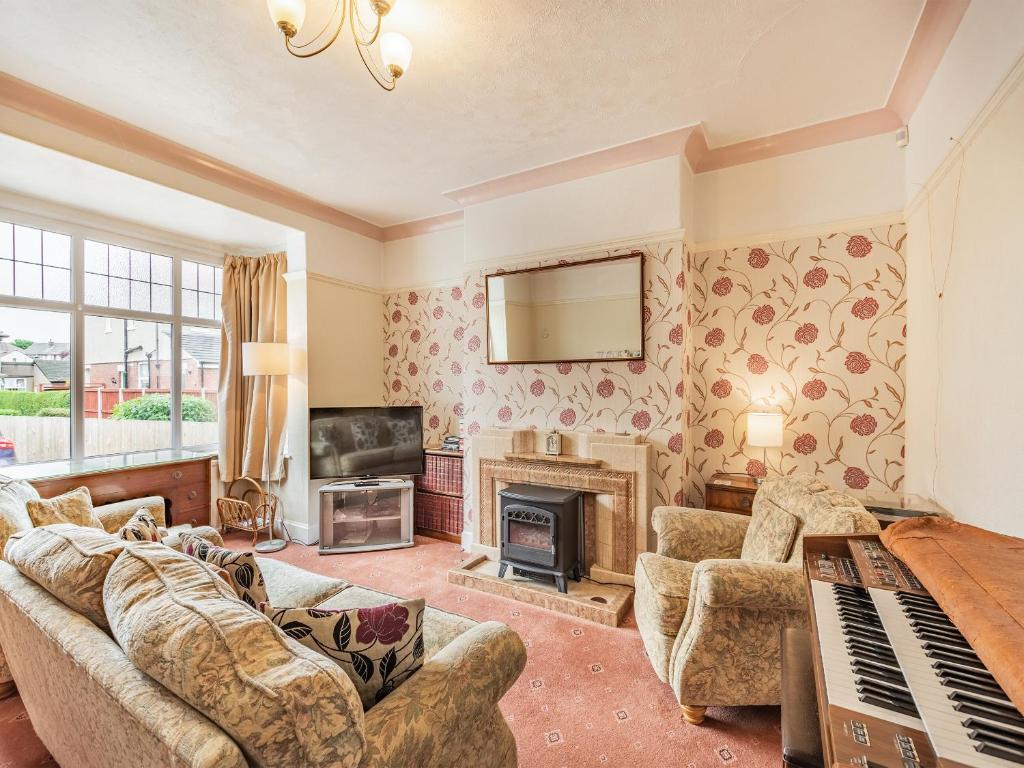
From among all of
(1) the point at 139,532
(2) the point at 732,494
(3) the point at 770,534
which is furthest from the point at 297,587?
(2) the point at 732,494

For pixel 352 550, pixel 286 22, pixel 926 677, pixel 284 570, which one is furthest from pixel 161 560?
pixel 352 550

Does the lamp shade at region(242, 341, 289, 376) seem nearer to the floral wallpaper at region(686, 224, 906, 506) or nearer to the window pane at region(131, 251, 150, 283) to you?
the window pane at region(131, 251, 150, 283)

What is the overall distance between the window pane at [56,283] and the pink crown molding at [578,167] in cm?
294

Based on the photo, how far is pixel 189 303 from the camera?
4211 mm

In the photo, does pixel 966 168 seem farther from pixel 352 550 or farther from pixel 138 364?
pixel 138 364

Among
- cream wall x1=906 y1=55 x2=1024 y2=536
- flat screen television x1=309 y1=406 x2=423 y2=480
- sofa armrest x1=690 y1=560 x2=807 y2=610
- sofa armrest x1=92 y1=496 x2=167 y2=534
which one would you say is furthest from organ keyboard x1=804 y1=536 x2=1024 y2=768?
flat screen television x1=309 y1=406 x2=423 y2=480

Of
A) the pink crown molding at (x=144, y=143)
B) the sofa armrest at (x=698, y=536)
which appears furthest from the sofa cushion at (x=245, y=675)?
the pink crown molding at (x=144, y=143)

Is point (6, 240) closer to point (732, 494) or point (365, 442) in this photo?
point (365, 442)

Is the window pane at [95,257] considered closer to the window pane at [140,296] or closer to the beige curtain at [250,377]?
the window pane at [140,296]

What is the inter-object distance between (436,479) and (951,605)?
3.60 metres

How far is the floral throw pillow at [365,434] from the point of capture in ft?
12.7

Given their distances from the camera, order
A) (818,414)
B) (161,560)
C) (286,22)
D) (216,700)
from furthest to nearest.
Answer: (818,414)
(286,22)
(161,560)
(216,700)

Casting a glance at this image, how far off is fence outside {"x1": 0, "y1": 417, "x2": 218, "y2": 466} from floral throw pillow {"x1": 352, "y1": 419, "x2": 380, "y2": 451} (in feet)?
5.10

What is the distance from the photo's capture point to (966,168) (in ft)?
5.92
